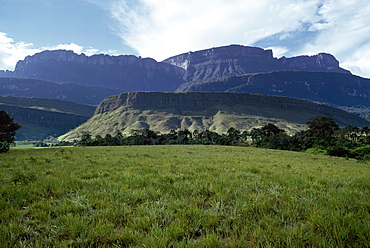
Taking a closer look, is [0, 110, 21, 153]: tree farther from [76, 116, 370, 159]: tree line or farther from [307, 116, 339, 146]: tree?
[307, 116, 339, 146]: tree

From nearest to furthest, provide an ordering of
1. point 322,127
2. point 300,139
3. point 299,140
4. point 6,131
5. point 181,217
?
point 181,217
point 6,131
point 299,140
point 300,139
point 322,127

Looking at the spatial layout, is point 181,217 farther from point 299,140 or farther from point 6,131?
point 299,140

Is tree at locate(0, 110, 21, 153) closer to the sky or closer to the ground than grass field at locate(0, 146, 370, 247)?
closer to the ground

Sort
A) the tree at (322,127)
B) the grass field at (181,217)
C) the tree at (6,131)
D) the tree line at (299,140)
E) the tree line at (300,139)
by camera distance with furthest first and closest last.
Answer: the tree at (322,127) → the tree line at (300,139) → the tree line at (299,140) → the tree at (6,131) → the grass field at (181,217)

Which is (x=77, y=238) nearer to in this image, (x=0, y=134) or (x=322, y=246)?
(x=322, y=246)

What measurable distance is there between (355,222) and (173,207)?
3.69 metres

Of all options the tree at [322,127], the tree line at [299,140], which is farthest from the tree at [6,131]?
the tree at [322,127]

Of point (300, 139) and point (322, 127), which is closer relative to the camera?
point (300, 139)

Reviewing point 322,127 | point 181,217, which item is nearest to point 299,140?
point 322,127

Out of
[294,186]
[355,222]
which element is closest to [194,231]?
[355,222]

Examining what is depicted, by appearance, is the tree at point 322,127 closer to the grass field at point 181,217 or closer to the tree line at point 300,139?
the tree line at point 300,139

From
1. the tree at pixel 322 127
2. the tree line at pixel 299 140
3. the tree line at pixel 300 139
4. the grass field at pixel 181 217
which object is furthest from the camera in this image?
the tree at pixel 322 127

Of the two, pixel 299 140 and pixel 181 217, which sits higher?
pixel 181 217

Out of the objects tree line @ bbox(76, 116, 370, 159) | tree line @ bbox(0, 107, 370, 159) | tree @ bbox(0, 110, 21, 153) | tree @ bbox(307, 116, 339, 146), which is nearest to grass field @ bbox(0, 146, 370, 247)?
tree line @ bbox(0, 107, 370, 159)
